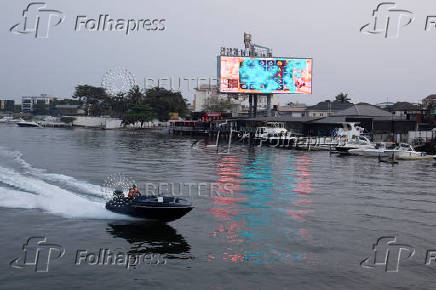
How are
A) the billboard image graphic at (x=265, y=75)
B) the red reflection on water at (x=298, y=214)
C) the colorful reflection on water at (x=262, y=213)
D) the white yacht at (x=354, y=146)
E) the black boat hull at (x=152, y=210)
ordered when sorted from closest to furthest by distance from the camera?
the colorful reflection on water at (x=262, y=213)
the black boat hull at (x=152, y=210)
the red reflection on water at (x=298, y=214)
the white yacht at (x=354, y=146)
the billboard image graphic at (x=265, y=75)

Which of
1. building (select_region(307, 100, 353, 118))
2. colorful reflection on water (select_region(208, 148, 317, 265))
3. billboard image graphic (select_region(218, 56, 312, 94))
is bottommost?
colorful reflection on water (select_region(208, 148, 317, 265))

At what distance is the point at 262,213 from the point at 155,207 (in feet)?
22.8

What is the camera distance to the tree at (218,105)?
157 m

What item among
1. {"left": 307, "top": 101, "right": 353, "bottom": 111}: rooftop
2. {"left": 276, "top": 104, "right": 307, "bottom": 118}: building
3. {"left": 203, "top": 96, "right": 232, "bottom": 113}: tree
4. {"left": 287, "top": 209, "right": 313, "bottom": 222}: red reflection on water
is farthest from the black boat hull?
{"left": 203, "top": 96, "right": 232, "bottom": 113}: tree

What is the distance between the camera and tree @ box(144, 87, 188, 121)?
166 meters

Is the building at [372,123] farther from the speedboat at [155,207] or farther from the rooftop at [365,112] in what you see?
the speedboat at [155,207]

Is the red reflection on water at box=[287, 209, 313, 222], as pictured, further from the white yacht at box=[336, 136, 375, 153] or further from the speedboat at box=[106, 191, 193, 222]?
the white yacht at box=[336, 136, 375, 153]

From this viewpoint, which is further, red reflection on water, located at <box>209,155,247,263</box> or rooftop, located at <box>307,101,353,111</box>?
rooftop, located at <box>307,101,353,111</box>

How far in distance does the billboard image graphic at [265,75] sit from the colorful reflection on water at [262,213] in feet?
154

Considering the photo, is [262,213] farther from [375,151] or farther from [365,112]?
[365,112]

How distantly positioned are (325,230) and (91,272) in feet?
38.9

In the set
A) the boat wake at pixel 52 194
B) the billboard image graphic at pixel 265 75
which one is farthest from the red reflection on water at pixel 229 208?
the billboard image graphic at pixel 265 75

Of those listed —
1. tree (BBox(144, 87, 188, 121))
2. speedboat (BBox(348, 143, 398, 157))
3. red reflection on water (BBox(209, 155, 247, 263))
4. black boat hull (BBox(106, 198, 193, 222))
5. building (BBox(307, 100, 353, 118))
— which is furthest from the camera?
tree (BBox(144, 87, 188, 121))

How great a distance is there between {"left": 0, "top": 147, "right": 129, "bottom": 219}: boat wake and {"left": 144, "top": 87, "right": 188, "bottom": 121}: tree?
12531 centimetres
